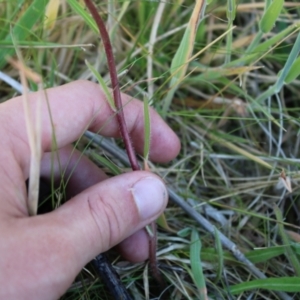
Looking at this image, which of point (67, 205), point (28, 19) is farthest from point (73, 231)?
point (28, 19)

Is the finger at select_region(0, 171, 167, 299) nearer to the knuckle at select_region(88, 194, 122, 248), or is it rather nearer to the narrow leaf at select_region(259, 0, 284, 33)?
the knuckle at select_region(88, 194, 122, 248)

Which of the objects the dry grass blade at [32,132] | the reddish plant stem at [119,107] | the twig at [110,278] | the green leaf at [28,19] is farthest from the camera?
the green leaf at [28,19]

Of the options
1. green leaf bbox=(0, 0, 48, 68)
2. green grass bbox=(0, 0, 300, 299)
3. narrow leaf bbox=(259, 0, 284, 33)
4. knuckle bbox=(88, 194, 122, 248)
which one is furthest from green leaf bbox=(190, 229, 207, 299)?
green leaf bbox=(0, 0, 48, 68)

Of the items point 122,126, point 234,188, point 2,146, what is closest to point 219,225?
point 234,188

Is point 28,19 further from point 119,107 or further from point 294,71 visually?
point 294,71

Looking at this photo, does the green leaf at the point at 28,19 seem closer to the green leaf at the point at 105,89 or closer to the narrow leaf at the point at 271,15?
the green leaf at the point at 105,89

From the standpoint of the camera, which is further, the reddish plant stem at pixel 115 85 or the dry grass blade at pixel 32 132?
the reddish plant stem at pixel 115 85

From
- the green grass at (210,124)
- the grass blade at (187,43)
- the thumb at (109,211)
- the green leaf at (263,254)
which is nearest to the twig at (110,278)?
the green grass at (210,124)
